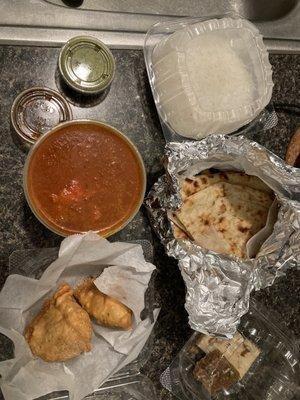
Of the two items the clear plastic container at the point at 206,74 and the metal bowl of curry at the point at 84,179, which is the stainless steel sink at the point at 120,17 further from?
the metal bowl of curry at the point at 84,179

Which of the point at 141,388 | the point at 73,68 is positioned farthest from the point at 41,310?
the point at 73,68

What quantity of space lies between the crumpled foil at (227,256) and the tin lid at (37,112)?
0.27 m

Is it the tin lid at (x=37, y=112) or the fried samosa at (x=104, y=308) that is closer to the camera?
the fried samosa at (x=104, y=308)

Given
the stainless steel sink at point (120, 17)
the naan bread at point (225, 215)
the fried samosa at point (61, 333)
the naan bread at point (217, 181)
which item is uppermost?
the stainless steel sink at point (120, 17)

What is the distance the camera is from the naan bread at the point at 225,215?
129cm

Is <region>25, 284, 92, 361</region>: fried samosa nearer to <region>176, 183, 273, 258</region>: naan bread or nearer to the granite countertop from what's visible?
the granite countertop

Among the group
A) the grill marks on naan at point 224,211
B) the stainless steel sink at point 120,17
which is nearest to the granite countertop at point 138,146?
the stainless steel sink at point 120,17

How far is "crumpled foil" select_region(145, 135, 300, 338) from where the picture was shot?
1.20m

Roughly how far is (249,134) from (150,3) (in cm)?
40

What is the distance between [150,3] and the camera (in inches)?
58.0

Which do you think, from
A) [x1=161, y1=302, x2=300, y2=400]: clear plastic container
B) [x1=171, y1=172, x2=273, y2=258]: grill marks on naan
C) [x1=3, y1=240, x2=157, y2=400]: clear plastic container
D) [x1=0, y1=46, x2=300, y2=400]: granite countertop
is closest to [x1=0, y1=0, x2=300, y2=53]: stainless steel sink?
[x1=0, y1=46, x2=300, y2=400]: granite countertop

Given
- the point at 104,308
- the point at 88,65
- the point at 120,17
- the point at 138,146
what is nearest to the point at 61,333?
the point at 104,308

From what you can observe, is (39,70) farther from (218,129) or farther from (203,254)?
(203,254)

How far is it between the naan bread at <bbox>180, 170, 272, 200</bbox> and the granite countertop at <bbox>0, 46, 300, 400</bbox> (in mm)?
114
